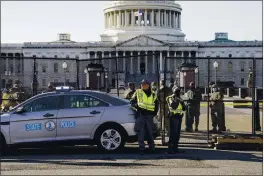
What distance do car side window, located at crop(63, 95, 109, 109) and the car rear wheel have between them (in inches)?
26.7

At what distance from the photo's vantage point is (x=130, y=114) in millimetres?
14133

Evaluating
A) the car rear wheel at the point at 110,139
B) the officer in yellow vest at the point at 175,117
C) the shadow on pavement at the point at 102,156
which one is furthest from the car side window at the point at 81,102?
the officer in yellow vest at the point at 175,117

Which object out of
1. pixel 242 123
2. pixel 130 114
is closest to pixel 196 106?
pixel 242 123

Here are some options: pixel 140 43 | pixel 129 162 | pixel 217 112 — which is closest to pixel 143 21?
pixel 140 43

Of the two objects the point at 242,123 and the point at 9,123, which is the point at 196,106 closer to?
the point at 242,123

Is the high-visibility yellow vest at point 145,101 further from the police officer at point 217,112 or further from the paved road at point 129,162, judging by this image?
the police officer at point 217,112

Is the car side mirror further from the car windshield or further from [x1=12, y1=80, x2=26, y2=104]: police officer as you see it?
[x1=12, y1=80, x2=26, y2=104]: police officer

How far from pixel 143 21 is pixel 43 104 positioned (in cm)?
10506

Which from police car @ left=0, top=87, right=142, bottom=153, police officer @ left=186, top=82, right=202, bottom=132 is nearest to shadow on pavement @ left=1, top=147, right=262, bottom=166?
police car @ left=0, top=87, right=142, bottom=153

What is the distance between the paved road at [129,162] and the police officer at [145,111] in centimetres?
54

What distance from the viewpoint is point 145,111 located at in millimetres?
13992

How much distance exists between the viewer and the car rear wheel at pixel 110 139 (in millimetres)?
14016

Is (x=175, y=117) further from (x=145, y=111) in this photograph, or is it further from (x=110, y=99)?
(x=110, y=99)

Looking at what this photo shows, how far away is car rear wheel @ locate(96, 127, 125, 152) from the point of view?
1402 centimetres
